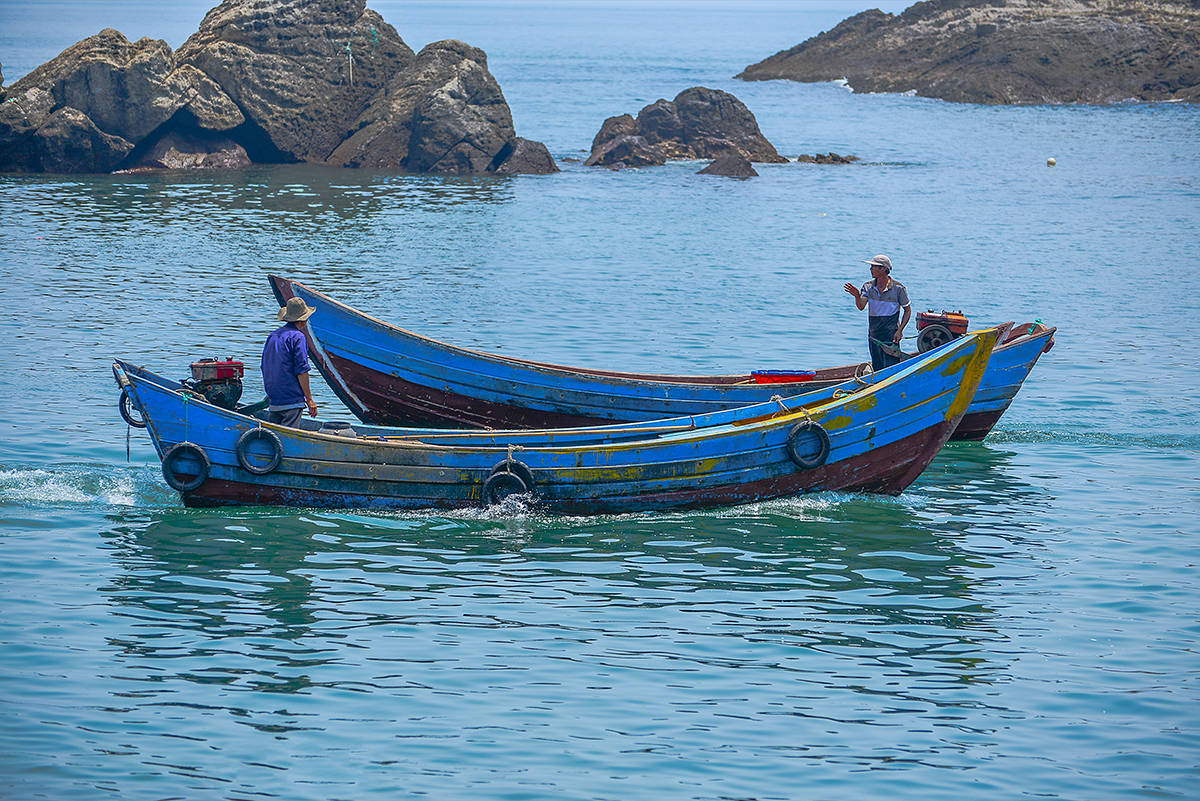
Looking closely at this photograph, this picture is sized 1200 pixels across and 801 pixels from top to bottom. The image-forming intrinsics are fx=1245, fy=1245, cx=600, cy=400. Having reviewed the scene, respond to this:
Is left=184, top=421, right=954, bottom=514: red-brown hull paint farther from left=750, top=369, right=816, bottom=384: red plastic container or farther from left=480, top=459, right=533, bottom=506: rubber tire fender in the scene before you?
left=750, top=369, right=816, bottom=384: red plastic container

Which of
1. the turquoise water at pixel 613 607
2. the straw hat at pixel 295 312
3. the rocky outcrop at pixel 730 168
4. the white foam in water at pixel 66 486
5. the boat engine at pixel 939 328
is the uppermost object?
the rocky outcrop at pixel 730 168

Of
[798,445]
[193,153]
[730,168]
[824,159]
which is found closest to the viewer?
[798,445]

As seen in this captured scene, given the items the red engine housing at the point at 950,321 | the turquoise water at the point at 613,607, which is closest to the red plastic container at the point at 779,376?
the red engine housing at the point at 950,321

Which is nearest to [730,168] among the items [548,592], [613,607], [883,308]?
[883,308]

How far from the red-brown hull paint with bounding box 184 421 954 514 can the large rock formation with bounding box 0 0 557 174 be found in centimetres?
3237

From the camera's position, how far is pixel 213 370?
14.1m

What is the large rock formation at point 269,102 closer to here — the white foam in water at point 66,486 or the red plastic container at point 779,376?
the white foam in water at point 66,486

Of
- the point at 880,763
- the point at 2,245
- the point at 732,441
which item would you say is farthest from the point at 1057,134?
the point at 880,763

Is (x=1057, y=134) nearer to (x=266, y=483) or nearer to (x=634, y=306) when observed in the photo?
(x=634, y=306)

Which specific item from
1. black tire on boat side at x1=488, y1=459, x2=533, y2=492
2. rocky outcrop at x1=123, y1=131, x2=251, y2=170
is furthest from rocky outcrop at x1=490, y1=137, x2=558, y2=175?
black tire on boat side at x1=488, y1=459, x2=533, y2=492

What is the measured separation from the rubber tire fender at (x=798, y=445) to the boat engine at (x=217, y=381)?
20.6 ft

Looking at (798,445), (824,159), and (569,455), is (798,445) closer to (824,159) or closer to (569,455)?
(569,455)

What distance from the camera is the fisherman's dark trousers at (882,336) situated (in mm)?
16672

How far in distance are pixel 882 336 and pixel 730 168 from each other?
3157 cm
